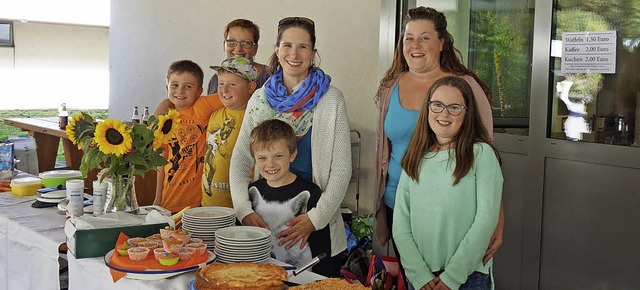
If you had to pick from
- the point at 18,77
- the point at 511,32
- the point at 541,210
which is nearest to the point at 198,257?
the point at 541,210

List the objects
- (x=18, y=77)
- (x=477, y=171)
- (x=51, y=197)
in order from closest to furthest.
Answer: (x=477, y=171)
(x=51, y=197)
(x=18, y=77)

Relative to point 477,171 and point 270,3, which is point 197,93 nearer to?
point 477,171

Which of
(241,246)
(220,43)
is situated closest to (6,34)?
(220,43)

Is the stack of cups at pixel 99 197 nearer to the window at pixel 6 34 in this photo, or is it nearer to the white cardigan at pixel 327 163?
the white cardigan at pixel 327 163

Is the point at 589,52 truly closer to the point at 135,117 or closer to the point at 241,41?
the point at 241,41

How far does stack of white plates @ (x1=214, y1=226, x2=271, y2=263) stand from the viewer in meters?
1.99

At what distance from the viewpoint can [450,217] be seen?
7.16 feet

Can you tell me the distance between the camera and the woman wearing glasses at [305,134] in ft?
8.25

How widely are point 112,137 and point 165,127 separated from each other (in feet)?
0.62

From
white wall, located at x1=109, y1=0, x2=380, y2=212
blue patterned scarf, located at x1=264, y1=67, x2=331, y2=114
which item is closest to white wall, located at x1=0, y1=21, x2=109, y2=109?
white wall, located at x1=109, y1=0, x2=380, y2=212

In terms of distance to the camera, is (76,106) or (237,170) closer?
(237,170)

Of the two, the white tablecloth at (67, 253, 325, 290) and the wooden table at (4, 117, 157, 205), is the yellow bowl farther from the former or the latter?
the wooden table at (4, 117, 157, 205)

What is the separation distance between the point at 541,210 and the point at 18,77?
10418mm

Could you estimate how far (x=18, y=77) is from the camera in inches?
456
